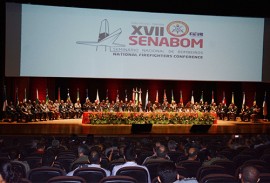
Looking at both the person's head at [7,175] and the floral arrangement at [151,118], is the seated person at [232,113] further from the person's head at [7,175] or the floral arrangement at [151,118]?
the person's head at [7,175]

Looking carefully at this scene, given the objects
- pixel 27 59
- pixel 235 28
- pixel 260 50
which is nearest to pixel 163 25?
pixel 235 28

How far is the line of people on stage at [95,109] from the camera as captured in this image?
13859 mm

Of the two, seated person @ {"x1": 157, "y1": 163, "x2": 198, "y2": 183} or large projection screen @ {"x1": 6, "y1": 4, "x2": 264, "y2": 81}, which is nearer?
seated person @ {"x1": 157, "y1": 163, "x2": 198, "y2": 183}

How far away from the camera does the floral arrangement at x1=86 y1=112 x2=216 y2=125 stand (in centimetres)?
1386

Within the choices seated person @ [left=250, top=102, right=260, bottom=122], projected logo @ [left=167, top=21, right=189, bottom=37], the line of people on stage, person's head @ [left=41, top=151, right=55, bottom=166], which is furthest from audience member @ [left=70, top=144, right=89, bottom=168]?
seated person @ [left=250, top=102, right=260, bottom=122]

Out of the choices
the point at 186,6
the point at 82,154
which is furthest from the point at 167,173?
the point at 186,6

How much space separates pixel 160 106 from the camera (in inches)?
593

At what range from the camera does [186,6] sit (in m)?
13.5

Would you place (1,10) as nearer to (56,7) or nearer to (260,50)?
(56,7)

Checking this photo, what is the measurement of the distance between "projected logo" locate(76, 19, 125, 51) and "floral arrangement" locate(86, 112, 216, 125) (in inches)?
97.3

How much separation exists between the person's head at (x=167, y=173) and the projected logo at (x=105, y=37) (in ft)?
34.1

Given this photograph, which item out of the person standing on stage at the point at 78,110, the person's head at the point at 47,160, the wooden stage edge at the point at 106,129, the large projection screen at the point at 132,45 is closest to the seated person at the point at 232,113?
the wooden stage edge at the point at 106,129

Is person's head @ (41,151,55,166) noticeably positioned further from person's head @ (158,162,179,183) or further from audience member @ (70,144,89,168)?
person's head @ (158,162,179,183)

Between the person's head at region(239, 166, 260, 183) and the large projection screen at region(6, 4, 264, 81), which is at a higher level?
the large projection screen at region(6, 4, 264, 81)
